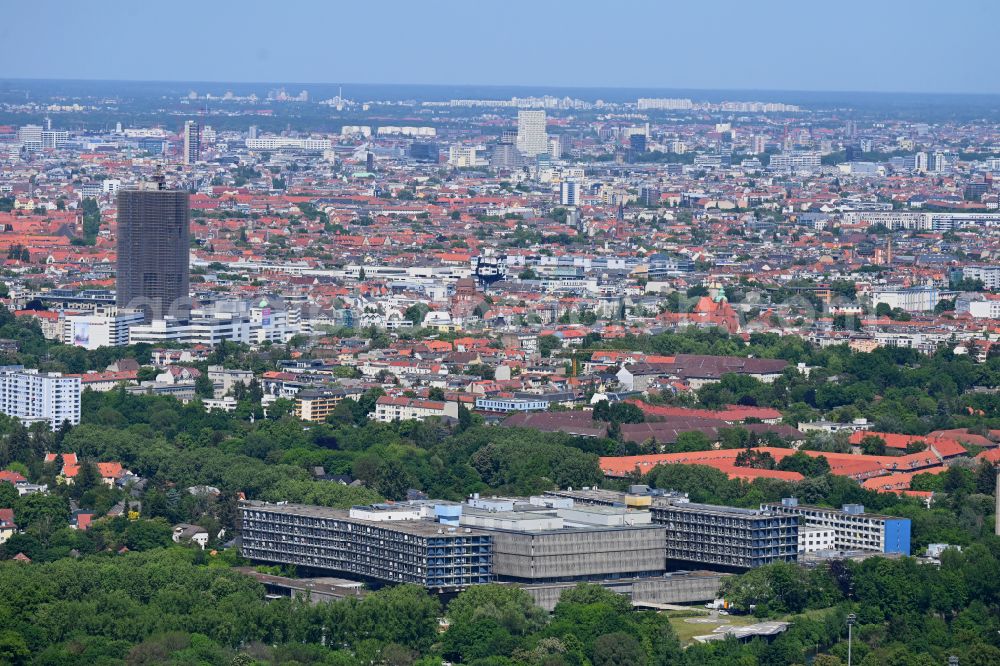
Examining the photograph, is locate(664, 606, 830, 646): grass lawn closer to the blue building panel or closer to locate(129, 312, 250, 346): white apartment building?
the blue building panel

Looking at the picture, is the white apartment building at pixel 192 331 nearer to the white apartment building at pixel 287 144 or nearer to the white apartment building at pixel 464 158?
the white apartment building at pixel 464 158

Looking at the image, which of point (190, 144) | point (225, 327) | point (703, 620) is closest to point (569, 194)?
point (190, 144)

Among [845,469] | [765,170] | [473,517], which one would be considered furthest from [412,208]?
[473,517]

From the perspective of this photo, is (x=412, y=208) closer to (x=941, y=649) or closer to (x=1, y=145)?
(x=1, y=145)

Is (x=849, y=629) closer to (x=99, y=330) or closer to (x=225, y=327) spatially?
(x=99, y=330)

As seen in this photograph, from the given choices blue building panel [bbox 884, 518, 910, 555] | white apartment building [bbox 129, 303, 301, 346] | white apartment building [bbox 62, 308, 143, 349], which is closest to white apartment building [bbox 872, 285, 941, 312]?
white apartment building [bbox 129, 303, 301, 346]

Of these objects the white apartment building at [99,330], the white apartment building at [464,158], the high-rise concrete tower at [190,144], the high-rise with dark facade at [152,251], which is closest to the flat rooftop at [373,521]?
the white apartment building at [99,330]

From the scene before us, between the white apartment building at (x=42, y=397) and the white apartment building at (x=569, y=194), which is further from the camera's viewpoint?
the white apartment building at (x=569, y=194)
